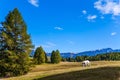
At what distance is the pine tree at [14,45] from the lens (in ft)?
167

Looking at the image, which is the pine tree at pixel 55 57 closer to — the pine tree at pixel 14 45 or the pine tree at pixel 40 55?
the pine tree at pixel 40 55

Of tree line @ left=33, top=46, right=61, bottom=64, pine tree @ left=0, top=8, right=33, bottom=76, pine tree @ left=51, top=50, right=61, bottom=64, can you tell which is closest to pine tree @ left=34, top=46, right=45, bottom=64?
tree line @ left=33, top=46, right=61, bottom=64

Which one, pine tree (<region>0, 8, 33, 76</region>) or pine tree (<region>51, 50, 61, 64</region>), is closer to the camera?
pine tree (<region>0, 8, 33, 76</region>)

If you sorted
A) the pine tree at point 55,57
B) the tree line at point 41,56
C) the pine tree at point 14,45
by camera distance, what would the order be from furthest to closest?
the pine tree at point 55,57 < the tree line at point 41,56 < the pine tree at point 14,45

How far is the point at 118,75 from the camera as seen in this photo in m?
29.5

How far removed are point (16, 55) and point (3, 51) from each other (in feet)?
8.36

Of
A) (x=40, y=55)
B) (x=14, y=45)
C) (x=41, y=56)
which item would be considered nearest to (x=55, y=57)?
(x=41, y=56)

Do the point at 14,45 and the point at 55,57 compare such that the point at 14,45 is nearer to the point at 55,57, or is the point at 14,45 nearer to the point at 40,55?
the point at 40,55

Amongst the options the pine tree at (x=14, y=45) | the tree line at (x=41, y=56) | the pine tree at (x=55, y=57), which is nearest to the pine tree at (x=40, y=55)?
the tree line at (x=41, y=56)

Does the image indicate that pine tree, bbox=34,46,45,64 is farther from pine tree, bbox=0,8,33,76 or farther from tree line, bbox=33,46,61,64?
pine tree, bbox=0,8,33,76

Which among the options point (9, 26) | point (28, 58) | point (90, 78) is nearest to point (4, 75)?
point (28, 58)

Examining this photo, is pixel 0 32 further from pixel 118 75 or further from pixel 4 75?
pixel 118 75

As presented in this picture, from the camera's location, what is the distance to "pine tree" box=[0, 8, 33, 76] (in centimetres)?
5084

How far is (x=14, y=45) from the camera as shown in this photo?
171 feet
